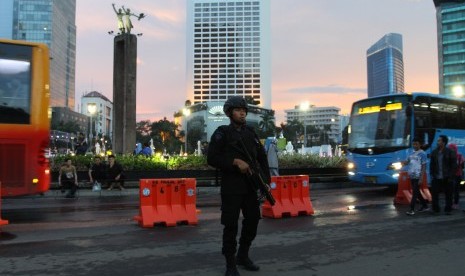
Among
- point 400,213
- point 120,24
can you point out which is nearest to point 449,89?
point 120,24

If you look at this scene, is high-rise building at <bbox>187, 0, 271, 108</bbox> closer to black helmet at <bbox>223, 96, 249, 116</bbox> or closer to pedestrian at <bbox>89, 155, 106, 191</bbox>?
pedestrian at <bbox>89, 155, 106, 191</bbox>

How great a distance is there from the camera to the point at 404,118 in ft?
50.6

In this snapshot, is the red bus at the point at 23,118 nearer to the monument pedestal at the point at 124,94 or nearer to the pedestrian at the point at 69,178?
the pedestrian at the point at 69,178

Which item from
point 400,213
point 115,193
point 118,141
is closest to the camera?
point 400,213

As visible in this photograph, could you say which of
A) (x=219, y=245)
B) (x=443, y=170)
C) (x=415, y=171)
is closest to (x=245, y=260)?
(x=219, y=245)

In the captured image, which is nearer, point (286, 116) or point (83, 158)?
point (83, 158)

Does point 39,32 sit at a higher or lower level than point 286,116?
higher

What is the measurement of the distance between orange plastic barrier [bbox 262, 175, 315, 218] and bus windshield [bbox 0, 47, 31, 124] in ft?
18.2

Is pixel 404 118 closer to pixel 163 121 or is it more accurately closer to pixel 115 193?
pixel 115 193

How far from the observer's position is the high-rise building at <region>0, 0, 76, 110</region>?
139375 millimetres

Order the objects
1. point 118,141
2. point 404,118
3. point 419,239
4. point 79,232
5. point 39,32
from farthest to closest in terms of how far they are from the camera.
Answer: point 39,32, point 118,141, point 404,118, point 79,232, point 419,239

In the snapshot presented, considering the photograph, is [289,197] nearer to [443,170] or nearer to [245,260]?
[443,170]

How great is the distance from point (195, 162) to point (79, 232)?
12.4 metres

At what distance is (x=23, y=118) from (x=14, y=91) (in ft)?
1.96
